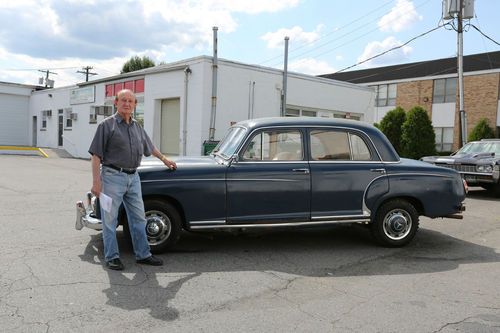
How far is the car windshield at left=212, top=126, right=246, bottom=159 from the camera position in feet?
19.7

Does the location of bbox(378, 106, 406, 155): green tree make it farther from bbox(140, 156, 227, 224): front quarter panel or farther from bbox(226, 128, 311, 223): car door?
bbox(140, 156, 227, 224): front quarter panel

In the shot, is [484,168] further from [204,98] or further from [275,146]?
[204,98]

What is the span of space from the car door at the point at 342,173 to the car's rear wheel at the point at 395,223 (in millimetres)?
246

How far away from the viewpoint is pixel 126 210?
5246 mm

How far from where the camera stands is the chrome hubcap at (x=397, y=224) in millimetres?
6262

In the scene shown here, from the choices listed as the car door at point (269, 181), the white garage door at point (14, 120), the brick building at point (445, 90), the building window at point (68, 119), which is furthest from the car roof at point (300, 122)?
the white garage door at point (14, 120)

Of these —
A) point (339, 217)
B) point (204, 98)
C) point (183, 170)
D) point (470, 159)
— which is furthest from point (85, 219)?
point (204, 98)

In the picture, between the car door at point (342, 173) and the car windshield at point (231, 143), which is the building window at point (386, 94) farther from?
the car windshield at point (231, 143)

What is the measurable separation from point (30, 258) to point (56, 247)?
0.53 m

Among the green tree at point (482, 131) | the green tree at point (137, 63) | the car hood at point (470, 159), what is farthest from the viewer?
the green tree at point (137, 63)

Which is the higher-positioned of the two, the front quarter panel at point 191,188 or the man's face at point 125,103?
the man's face at point 125,103

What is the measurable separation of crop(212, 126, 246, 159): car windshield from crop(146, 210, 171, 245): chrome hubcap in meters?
1.13

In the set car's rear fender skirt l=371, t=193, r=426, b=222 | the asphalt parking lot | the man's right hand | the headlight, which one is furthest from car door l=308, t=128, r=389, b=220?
the headlight

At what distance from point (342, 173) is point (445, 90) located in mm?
30705
